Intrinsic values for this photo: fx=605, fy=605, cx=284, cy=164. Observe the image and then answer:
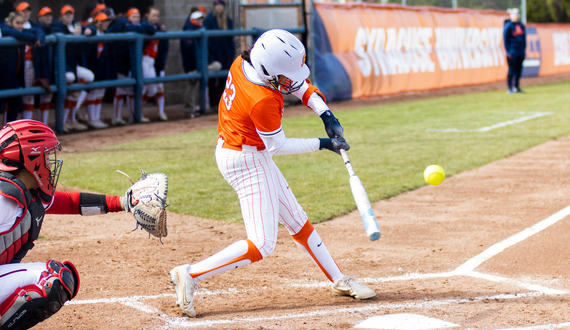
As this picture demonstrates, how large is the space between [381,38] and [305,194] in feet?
36.7

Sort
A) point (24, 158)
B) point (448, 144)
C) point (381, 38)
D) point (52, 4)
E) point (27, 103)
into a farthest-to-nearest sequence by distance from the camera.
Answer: point (381, 38), point (52, 4), point (27, 103), point (448, 144), point (24, 158)

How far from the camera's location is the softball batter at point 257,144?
137 inches

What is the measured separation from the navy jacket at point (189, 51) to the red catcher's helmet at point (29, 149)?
1028cm

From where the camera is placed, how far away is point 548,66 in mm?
23922

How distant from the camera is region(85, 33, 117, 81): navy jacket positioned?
11.2m

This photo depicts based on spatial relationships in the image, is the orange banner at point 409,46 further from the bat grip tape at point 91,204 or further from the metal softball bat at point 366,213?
the bat grip tape at point 91,204

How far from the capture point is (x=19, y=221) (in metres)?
2.90

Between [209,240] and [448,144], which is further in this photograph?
[448,144]

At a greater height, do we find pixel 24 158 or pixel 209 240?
pixel 24 158

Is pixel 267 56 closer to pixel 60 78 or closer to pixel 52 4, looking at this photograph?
pixel 60 78

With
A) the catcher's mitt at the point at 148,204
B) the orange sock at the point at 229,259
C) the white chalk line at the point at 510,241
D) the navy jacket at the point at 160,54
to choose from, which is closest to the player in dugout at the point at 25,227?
the catcher's mitt at the point at 148,204

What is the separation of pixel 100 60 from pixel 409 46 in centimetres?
971

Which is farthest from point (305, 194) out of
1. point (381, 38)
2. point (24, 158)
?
point (381, 38)

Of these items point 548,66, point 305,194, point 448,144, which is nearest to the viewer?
point 305,194
